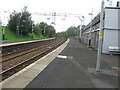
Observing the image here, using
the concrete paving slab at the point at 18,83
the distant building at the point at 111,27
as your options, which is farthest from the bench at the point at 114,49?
the concrete paving slab at the point at 18,83

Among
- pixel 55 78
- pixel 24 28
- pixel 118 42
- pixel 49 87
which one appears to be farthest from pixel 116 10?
pixel 24 28

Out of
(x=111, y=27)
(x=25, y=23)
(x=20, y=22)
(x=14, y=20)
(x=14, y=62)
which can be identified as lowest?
(x=14, y=62)

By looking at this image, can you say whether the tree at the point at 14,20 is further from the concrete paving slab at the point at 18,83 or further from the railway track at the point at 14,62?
the concrete paving slab at the point at 18,83

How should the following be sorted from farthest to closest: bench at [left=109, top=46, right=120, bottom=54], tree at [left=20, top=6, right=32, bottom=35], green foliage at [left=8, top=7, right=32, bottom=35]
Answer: tree at [left=20, top=6, right=32, bottom=35], green foliage at [left=8, top=7, right=32, bottom=35], bench at [left=109, top=46, right=120, bottom=54]

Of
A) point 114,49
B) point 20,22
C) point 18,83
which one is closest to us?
point 18,83

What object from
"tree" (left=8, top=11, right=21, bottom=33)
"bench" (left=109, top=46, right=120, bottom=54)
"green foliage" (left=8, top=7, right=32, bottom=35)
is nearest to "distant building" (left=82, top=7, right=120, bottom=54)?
"bench" (left=109, top=46, right=120, bottom=54)

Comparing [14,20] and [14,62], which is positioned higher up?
[14,20]

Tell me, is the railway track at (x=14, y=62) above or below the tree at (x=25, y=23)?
below

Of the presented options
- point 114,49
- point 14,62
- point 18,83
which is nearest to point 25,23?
point 114,49

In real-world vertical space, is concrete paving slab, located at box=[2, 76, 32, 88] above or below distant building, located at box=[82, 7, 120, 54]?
below

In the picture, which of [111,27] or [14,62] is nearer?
[14,62]

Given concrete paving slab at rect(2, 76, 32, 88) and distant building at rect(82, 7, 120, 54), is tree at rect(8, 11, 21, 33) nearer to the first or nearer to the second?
distant building at rect(82, 7, 120, 54)

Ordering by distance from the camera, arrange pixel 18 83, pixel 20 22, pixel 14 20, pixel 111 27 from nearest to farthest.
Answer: pixel 18 83 → pixel 111 27 → pixel 14 20 → pixel 20 22

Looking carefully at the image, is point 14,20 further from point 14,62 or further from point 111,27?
point 14,62
